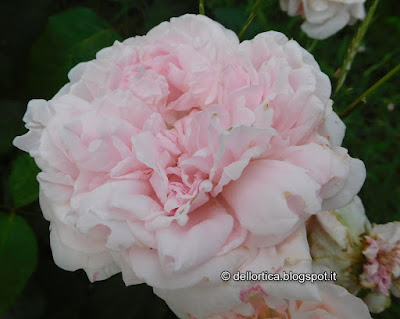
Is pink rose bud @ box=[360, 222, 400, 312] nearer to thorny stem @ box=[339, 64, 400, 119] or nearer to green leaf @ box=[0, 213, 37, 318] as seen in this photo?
thorny stem @ box=[339, 64, 400, 119]

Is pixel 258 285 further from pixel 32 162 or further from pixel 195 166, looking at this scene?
pixel 32 162

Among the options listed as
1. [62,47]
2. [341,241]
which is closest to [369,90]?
[341,241]

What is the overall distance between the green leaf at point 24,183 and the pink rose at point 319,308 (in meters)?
0.31

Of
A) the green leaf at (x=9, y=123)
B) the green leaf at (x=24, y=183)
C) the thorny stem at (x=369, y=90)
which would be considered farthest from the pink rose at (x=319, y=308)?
the green leaf at (x=9, y=123)

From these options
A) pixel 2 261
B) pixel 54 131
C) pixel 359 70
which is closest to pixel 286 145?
pixel 54 131

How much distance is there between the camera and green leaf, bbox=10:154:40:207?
666mm

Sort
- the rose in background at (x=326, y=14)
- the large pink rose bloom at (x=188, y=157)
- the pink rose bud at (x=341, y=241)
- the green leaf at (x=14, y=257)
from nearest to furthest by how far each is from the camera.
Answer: the large pink rose bloom at (x=188, y=157), the pink rose bud at (x=341, y=241), the green leaf at (x=14, y=257), the rose in background at (x=326, y=14)

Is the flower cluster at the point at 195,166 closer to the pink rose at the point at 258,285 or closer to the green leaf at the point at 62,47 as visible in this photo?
the pink rose at the point at 258,285

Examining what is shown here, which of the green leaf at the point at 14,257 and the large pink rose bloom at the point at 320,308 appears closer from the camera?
the large pink rose bloom at the point at 320,308

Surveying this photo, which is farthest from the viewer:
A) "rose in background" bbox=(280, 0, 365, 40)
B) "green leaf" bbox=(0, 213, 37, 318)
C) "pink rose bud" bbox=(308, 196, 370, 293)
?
"rose in background" bbox=(280, 0, 365, 40)

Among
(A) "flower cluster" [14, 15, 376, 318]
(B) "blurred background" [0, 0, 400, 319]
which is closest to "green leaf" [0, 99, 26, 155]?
(B) "blurred background" [0, 0, 400, 319]

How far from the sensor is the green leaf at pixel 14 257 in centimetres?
62

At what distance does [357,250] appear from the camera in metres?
0.55

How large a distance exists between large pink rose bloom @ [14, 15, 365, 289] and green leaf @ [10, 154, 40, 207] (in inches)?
6.9
